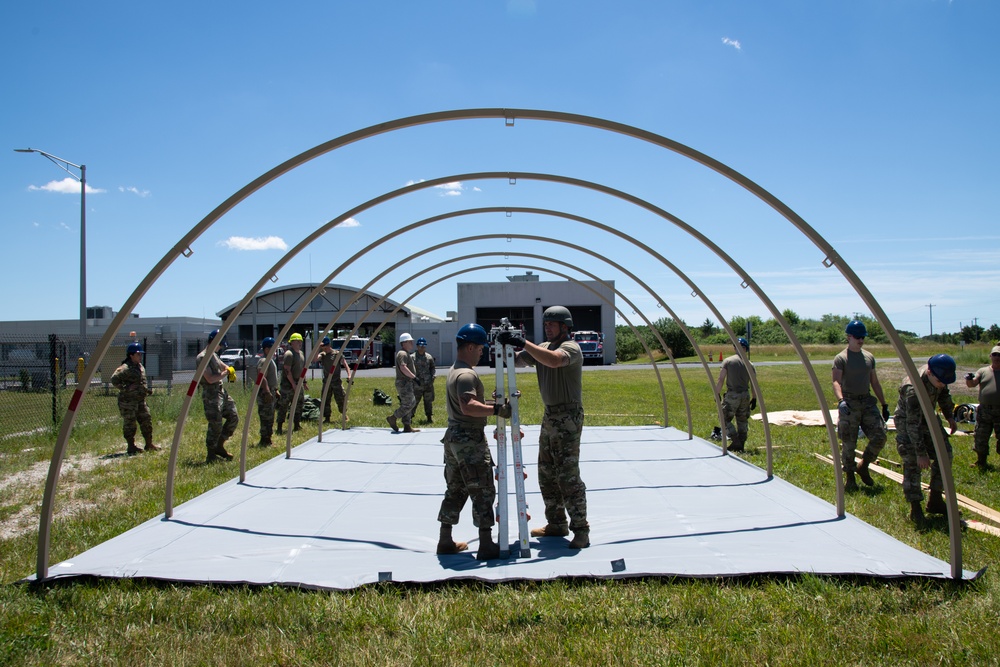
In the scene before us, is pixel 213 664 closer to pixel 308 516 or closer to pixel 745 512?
pixel 308 516

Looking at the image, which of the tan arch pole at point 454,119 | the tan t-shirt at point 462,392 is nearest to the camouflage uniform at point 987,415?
the tan arch pole at point 454,119

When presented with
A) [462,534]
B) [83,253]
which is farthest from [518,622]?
[83,253]

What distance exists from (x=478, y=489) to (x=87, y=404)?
1590cm

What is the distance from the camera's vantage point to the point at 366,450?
33.7ft

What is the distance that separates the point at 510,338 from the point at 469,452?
88 cm

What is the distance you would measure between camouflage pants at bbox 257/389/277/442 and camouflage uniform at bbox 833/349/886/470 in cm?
837

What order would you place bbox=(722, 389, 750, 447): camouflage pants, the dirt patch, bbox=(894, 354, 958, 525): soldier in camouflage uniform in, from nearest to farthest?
bbox=(894, 354, 958, 525): soldier in camouflage uniform
the dirt patch
bbox=(722, 389, 750, 447): camouflage pants

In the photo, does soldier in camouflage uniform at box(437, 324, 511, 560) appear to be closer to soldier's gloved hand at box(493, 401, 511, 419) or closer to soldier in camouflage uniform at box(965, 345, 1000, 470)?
soldier's gloved hand at box(493, 401, 511, 419)

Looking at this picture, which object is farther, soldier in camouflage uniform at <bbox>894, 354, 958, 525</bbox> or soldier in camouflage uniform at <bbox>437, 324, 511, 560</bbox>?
soldier in camouflage uniform at <bbox>894, 354, 958, 525</bbox>

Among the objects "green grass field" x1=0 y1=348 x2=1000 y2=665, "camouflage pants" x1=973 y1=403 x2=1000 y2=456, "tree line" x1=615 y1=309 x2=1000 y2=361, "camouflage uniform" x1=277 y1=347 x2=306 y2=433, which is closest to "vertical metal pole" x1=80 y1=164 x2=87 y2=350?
"camouflage uniform" x1=277 y1=347 x2=306 y2=433

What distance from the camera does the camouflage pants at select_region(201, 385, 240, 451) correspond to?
9422 mm

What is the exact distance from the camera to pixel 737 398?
9.95m

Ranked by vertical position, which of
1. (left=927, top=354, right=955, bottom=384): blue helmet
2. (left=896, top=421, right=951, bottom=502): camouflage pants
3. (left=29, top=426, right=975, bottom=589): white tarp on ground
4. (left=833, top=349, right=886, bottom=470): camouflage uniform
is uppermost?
(left=927, top=354, right=955, bottom=384): blue helmet

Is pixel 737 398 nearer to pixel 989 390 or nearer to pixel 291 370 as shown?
pixel 989 390
